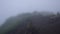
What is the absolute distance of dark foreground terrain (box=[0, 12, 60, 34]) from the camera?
113 cm

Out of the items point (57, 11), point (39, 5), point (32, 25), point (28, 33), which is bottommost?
point (28, 33)

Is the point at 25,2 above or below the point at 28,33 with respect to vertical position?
above

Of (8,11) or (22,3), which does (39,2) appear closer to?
(22,3)

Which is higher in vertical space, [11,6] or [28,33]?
[11,6]

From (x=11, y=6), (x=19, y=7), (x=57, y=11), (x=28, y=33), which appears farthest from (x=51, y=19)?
(x=11, y=6)

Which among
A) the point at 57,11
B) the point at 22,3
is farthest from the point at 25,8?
the point at 57,11

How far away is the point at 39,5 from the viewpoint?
117 centimetres

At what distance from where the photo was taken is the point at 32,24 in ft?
3.75

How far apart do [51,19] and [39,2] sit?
0.30 meters

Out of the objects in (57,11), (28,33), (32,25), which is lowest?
(28,33)

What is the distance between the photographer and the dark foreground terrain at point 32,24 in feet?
3.70

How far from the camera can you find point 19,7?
115 cm

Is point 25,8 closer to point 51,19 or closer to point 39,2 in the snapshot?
point 39,2

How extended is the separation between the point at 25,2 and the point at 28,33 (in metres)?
0.45
